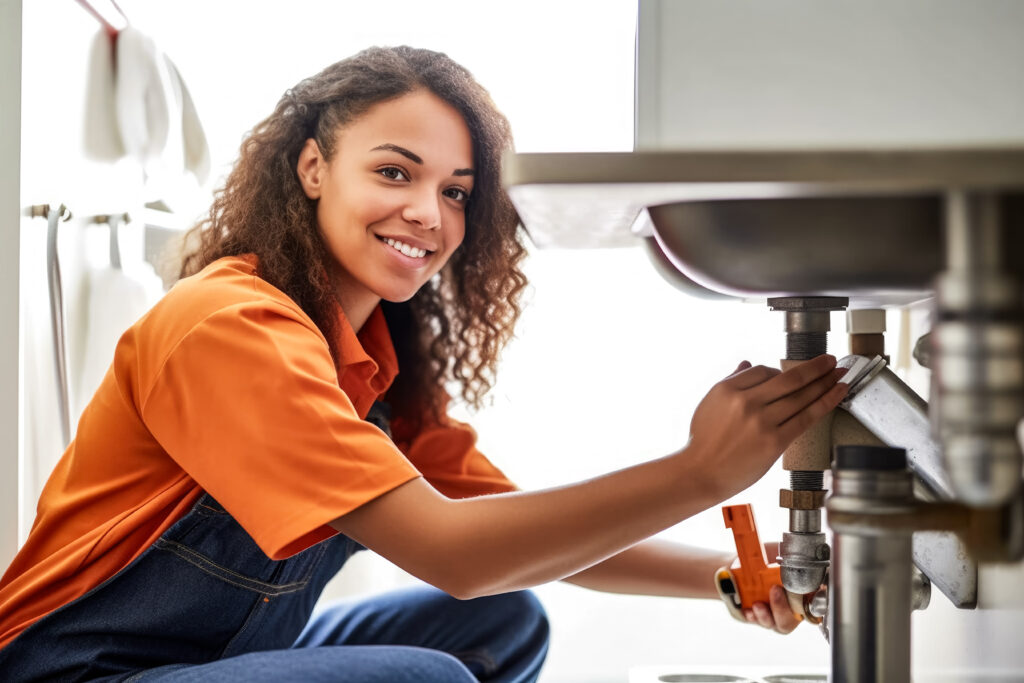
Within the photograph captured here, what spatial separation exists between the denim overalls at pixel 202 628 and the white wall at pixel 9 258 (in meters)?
0.26

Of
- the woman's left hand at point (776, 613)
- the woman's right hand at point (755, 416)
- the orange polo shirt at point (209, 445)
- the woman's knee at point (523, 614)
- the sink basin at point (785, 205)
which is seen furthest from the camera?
the woman's knee at point (523, 614)

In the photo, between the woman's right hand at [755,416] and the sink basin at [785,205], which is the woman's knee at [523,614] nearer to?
the woman's right hand at [755,416]

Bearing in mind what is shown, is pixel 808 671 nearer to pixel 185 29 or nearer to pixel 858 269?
pixel 858 269

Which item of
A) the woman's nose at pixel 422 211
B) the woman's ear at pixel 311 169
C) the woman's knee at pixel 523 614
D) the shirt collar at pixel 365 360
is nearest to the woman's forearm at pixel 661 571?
the woman's knee at pixel 523 614

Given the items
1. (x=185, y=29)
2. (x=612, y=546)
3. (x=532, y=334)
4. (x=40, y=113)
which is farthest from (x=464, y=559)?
(x=185, y=29)

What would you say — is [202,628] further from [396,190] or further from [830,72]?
[830,72]

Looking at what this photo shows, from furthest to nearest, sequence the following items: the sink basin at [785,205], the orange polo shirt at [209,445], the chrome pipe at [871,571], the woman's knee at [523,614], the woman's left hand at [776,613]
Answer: the woman's knee at [523,614] → the woman's left hand at [776,613] → the orange polo shirt at [209,445] → the chrome pipe at [871,571] → the sink basin at [785,205]

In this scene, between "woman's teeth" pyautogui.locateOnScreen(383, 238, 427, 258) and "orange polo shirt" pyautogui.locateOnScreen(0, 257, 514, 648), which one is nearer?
"orange polo shirt" pyautogui.locateOnScreen(0, 257, 514, 648)

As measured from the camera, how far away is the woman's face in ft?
3.56

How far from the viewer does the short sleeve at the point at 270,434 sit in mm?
801

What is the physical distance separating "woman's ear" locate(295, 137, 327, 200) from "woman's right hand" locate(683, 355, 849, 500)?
61 centimetres

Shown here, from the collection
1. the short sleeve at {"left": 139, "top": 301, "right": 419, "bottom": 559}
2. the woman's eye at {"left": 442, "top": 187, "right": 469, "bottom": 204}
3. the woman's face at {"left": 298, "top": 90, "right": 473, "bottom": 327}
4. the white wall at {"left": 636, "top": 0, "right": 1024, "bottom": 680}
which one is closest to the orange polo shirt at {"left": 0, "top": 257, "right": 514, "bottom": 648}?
the short sleeve at {"left": 139, "top": 301, "right": 419, "bottom": 559}

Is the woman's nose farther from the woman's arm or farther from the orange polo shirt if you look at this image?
the woman's arm

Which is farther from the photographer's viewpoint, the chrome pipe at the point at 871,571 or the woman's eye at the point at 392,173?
the woman's eye at the point at 392,173
